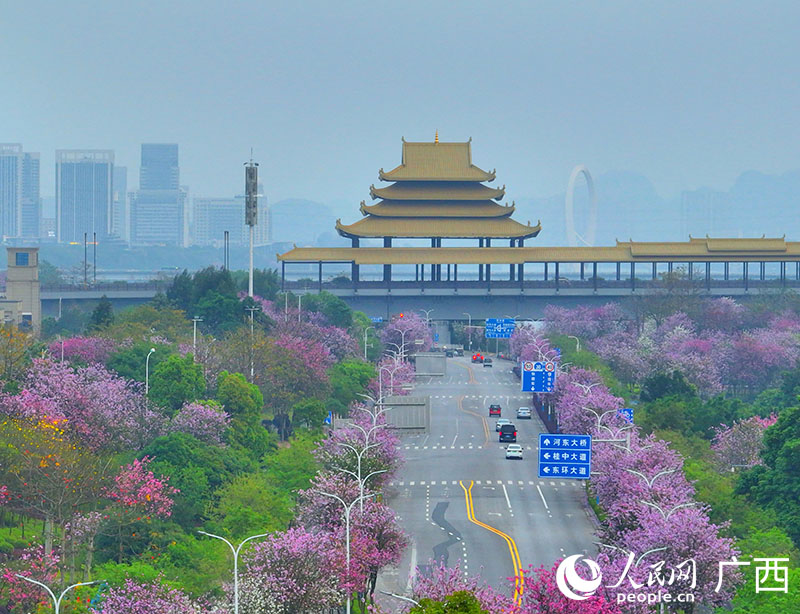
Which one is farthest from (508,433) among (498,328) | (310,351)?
(498,328)

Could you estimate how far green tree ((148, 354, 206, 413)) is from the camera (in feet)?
245

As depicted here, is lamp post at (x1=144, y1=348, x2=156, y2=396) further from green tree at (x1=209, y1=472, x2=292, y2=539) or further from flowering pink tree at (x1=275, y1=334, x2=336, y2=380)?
green tree at (x1=209, y1=472, x2=292, y2=539)

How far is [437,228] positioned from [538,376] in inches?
2249

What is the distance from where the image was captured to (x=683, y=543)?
4394cm

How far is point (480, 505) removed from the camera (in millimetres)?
65375

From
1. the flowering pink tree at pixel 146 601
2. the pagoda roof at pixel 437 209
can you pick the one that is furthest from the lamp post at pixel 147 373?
the pagoda roof at pixel 437 209

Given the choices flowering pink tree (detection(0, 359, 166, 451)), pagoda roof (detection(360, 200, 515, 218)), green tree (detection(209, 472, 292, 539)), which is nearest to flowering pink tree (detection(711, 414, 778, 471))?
green tree (detection(209, 472, 292, 539))

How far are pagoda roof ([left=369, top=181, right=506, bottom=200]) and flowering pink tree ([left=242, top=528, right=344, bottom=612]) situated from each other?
338 feet

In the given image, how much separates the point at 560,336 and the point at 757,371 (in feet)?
59.9

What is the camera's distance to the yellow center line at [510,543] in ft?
154

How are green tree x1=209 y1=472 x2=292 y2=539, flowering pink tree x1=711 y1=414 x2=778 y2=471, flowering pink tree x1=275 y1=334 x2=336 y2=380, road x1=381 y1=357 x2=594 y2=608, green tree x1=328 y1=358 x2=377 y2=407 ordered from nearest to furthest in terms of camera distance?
green tree x1=209 y1=472 x2=292 y2=539, road x1=381 y1=357 x2=594 y2=608, flowering pink tree x1=711 y1=414 x2=778 y2=471, flowering pink tree x1=275 y1=334 x2=336 y2=380, green tree x1=328 y1=358 x2=377 y2=407

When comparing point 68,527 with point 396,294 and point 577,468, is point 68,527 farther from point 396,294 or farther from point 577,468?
point 396,294

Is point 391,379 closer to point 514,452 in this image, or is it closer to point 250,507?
point 514,452

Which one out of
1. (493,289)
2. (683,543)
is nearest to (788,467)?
(683,543)
